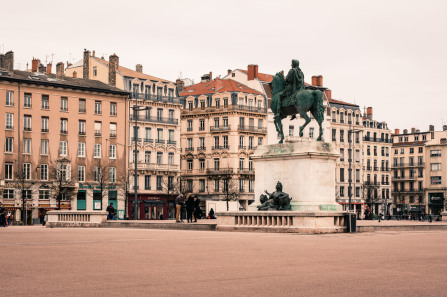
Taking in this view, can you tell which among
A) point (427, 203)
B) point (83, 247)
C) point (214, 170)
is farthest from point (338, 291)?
point (427, 203)

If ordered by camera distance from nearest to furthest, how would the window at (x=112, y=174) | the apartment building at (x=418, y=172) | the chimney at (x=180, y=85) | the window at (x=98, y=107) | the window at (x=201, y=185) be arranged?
the window at (x=98, y=107)
the window at (x=112, y=174)
the window at (x=201, y=185)
the chimney at (x=180, y=85)
the apartment building at (x=418, y=172)

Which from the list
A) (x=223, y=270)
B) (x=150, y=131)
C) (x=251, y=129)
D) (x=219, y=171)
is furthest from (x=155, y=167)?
(x=223, y=270)

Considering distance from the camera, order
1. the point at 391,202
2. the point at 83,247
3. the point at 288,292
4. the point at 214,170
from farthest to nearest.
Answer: the point at 391,202 < the point at 214,170 < the point at 83,247 < the point at 288,292

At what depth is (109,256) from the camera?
1697 centimetres

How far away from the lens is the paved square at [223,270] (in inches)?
431

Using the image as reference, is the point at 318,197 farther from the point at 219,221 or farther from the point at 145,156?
the point at 145,156

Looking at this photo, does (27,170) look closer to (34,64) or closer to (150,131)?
(34,64)

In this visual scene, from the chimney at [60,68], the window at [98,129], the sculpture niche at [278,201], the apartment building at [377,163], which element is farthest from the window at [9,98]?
the apartment building at [377,163]

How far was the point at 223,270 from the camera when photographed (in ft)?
45.2

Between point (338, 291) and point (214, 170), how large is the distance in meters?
104

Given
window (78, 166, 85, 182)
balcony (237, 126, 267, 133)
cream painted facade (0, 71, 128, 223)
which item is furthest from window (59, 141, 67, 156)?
balcony (237, 126, 267, 133)

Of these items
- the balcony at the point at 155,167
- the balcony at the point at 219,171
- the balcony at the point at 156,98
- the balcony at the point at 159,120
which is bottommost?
the balcony at the point at 219,171

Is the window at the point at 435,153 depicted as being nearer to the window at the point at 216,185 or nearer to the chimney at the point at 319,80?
the chimney at the point at 319,80

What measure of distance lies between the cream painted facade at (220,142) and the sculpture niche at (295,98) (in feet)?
249
